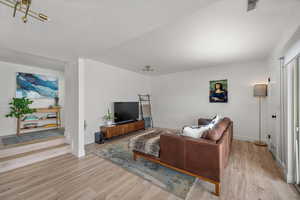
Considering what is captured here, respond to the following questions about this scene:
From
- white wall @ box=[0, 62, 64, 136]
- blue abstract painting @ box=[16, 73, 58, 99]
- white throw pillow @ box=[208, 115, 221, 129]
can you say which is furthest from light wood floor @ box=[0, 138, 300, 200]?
blue abstract painting @ box=[16, 73, 58, 99]

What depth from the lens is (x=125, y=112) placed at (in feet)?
14.9

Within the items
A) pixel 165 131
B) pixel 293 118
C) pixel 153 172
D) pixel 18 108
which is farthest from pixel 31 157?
pixel 293 118

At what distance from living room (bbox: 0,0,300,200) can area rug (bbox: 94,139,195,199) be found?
20mm

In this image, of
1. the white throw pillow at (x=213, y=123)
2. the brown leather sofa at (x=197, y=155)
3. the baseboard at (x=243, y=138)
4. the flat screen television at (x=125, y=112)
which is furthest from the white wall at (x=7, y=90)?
the baseboard at (x=243, y=138)

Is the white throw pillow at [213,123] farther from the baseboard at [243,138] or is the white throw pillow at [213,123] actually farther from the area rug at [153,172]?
the baseboard at [243,138]

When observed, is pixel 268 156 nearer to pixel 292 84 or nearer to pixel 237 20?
pixel 292 84

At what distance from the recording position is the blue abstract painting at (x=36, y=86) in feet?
12.2

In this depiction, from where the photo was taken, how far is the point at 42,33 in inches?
71.8

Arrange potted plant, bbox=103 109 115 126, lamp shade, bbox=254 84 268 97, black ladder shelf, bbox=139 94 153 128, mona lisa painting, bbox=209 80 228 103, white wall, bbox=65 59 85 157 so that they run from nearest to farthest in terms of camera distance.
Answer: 1. white wall, bbox=65 59 85 157
2. lamp shade, bbox=254 84 268 97
3. potted plant, bbox=103 109 115 126
4. mona lisa painting, bbox=209 80 228 103
5. black ladder shelf, bbox=139 94 153 128

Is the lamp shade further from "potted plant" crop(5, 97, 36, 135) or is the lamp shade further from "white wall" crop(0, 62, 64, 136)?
"white wall" crop(0, 62, 64, 136)

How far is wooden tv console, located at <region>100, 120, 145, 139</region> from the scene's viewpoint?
3.71 m

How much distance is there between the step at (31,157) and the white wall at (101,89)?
2.47 ft

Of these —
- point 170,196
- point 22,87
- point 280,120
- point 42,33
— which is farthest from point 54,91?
point 280,120

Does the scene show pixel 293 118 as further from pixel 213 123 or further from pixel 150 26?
pixel 150 26
